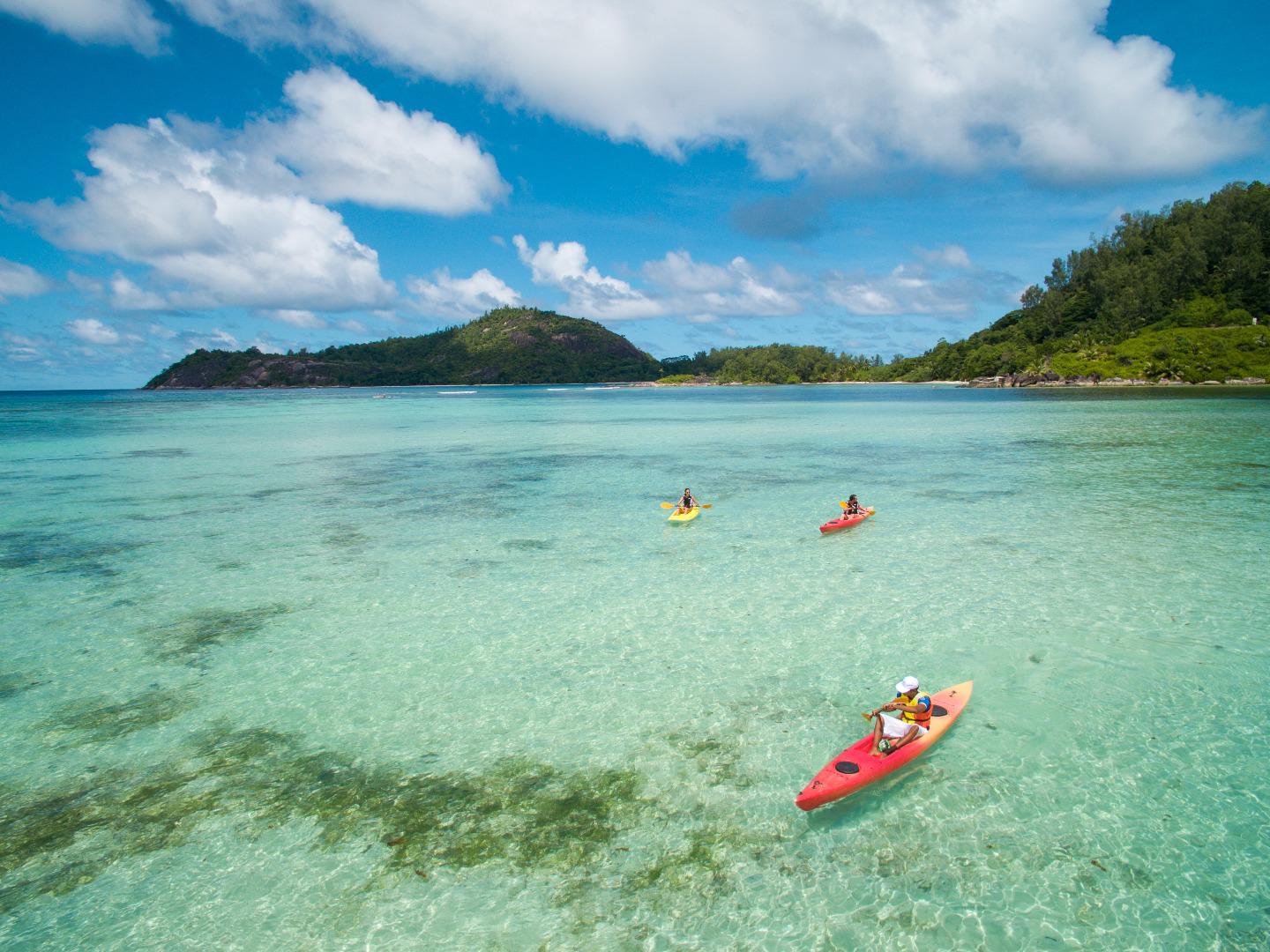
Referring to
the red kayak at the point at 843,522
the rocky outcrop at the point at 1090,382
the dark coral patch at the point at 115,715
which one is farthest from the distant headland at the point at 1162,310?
the dark coral patch at the point at 115,715

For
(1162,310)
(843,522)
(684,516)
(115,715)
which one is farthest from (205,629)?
(1162,310)

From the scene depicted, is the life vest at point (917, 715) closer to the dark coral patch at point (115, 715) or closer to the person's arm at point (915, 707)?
the person's arm at point (915, 707)

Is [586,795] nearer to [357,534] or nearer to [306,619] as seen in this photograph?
[306,619]

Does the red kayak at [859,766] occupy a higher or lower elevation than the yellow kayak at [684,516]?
lower

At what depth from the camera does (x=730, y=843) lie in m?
9.06

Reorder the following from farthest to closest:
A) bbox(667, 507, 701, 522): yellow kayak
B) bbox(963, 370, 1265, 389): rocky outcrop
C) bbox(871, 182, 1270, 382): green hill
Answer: bbox(871, 182, 1270, 382): green hill
bbox(963, 370, 1265, 389): rocky outcrop
bbox(667, 507, 701, 522): yellow kayak

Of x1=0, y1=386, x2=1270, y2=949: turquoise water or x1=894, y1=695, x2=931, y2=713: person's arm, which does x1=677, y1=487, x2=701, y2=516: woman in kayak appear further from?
x1=894, y1=695, x2=931, y2=713: person's arm

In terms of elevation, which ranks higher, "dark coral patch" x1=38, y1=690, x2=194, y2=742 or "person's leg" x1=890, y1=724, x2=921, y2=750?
"person's leg" x1=890, y1=724, x2=921, y2=750

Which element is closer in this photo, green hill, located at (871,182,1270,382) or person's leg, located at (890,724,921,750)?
person's leg, located at (890,724,921,750)

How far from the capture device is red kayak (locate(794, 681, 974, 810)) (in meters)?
9.56

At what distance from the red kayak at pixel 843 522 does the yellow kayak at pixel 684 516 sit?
17.6 feet

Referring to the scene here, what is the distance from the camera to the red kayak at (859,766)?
956 centimetres

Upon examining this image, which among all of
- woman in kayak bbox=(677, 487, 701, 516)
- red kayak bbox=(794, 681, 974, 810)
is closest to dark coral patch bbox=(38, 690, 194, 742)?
red kayak bbox=(794, 681, 974, 810)

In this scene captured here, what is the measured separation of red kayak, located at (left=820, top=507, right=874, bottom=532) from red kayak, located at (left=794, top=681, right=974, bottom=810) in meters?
13.9
